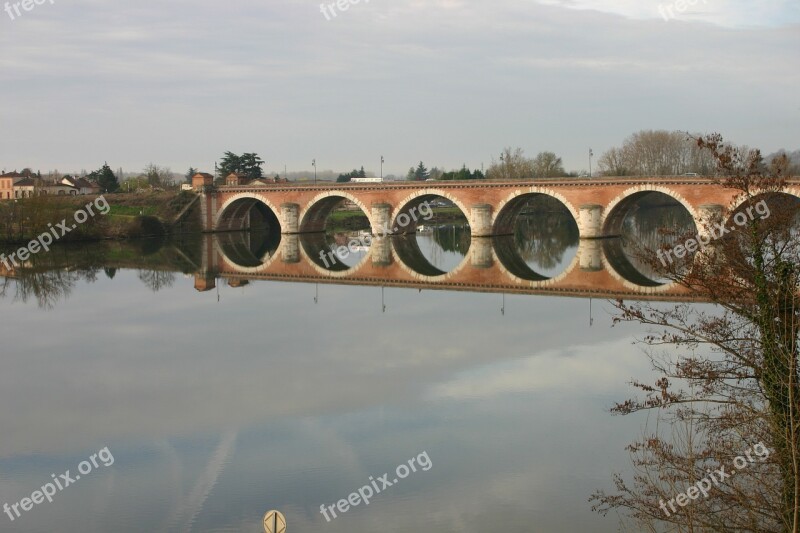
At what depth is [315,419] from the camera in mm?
14281

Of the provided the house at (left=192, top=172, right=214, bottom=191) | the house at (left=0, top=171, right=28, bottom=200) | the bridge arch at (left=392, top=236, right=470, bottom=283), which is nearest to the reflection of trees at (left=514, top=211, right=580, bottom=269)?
the bridge arch at (left=392, top=236, right=470, bottom=283)

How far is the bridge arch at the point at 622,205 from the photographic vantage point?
39.7m

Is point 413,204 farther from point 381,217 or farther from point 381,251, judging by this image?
point 381,251

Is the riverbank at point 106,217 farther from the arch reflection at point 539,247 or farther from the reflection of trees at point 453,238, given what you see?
the arch reflection at point 539,247

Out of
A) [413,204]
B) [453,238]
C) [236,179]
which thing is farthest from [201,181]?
→ [453,238]

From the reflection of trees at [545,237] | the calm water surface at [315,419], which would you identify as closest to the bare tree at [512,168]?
the reflection of trees at [545,237]

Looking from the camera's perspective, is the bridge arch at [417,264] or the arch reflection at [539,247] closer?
the bridge arch at [417,264]

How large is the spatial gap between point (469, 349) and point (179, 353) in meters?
6.63

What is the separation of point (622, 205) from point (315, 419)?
3172 cm

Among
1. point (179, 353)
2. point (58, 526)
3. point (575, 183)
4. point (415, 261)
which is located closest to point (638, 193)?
point (575, 183)

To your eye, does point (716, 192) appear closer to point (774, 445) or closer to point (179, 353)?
point (179, 353)

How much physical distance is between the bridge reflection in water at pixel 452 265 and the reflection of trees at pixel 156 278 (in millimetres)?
1142

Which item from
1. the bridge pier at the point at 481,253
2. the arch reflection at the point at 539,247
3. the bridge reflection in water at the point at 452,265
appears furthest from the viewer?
the bridge pier at the point at 481,253

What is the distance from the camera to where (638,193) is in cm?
4209
